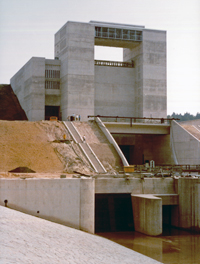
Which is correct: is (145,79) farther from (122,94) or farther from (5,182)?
(5,182)

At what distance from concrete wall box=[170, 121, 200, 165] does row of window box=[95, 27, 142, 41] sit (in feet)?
59.9

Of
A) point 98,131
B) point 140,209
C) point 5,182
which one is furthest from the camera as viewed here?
point 98,131

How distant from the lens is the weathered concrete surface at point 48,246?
54.6 ft

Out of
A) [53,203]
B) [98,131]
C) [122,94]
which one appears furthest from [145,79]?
[53,203]

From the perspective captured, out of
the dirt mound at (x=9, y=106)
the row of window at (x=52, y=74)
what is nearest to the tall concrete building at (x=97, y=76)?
the row of window at (x=52, y=74)

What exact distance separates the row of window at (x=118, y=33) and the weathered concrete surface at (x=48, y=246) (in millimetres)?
43983

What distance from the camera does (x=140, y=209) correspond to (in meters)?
31.8

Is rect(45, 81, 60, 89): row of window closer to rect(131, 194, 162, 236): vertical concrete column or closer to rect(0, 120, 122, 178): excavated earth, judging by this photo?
rect(0, 120, 122, 178): excavated earth

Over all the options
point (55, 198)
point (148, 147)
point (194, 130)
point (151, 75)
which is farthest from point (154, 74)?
point (55, 198)

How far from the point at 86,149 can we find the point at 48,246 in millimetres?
24432

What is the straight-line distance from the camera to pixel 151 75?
6550 cm

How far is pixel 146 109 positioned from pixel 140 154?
339 inches

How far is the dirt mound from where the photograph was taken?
250 ft

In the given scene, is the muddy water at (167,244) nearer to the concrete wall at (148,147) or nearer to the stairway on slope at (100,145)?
the stairway on slope at (100,145)
